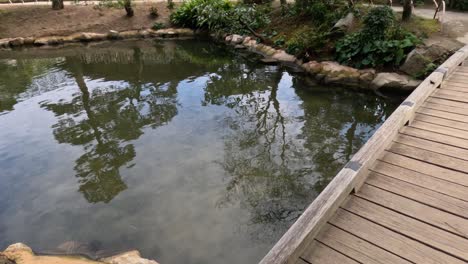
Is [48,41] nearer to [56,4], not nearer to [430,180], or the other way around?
[56,4]

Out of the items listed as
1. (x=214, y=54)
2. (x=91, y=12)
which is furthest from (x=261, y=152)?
(x=91, y=12)

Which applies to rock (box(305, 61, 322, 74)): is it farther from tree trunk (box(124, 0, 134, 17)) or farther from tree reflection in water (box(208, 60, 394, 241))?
tree trunk (box(124, 0, 134, 17))

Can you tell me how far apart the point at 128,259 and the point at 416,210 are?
290 cm

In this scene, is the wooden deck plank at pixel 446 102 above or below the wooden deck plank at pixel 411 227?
above

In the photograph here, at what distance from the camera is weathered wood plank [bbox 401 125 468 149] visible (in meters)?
3.81

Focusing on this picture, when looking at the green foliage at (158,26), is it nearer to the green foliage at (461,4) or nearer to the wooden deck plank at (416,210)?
the green foliage at (461,4)

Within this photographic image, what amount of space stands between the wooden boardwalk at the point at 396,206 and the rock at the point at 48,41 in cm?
1462

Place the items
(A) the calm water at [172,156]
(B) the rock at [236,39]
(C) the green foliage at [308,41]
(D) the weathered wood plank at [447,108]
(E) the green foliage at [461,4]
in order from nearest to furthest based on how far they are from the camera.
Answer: (A) the calm water at [172,156] → (D) the weathered wood plank at [447,108] → (C) the green foliage at [308,41] → (E) the green foliage at [461,4] → (B) the rock at [236,39]

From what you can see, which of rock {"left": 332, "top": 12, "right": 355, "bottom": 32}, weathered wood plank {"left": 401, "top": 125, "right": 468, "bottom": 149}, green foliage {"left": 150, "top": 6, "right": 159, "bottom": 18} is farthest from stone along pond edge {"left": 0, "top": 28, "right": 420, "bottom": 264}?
weathered wood plank {"left": 401, "top": 125, "right": 468, "bottom": 149}

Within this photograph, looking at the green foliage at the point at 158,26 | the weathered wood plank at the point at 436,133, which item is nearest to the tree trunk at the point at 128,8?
the green foliage at the point at 158,26

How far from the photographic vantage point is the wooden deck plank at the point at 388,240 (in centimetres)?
233

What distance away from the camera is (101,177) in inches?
208

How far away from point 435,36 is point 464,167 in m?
6.66

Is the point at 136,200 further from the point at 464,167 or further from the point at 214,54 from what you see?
the point at 214,54
